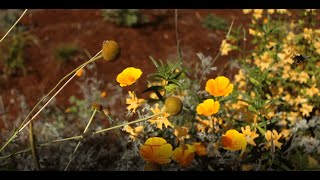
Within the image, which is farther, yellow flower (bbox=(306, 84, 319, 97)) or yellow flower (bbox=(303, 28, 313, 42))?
yellow flower (bbox=(303, 28, 313, 42))

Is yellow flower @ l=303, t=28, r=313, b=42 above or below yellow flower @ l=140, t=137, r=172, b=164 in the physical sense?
above

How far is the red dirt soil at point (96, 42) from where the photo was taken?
4.36 metres

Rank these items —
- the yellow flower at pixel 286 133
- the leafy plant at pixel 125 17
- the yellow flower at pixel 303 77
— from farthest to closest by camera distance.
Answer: the leafy plant at pixel 125 17 → the yellow flower at pixel 303 77 → the yellow flower at pixel 286 133

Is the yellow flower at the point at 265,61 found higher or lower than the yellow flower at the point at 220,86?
higher

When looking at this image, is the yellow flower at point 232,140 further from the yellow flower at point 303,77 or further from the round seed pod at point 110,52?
the yellow flower at point 303,77

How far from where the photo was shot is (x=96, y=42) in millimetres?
4988

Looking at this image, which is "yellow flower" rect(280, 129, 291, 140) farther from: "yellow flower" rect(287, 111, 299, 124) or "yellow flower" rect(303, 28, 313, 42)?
"yellow flower" rect(303, 28, 313, 42)

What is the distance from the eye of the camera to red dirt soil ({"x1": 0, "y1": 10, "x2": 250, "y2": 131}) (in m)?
4.36

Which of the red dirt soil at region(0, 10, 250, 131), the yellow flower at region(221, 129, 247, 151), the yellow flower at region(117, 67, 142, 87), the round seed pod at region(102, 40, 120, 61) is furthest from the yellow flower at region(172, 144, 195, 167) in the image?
Result: the red dirt soil at region(0, 10, 250, 131)

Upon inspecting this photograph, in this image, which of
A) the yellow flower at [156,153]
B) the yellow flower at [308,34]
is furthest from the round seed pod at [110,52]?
the yellow flower at [308,34]

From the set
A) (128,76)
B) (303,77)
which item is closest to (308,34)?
(303,77)

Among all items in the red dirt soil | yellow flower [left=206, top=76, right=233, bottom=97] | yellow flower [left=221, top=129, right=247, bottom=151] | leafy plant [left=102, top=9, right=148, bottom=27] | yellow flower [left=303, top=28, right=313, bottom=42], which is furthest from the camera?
leafy plant [left=102, top=9, right=148, bottom=27]

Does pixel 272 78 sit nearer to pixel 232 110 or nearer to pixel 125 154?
pixel 232 110
